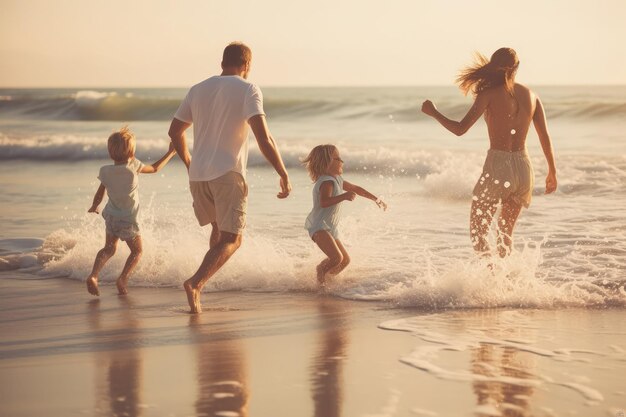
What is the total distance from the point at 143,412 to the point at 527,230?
6.90 m

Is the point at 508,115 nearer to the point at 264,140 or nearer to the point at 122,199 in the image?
the point at 264,140

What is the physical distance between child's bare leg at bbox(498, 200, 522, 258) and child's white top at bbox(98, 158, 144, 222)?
2.82 metres

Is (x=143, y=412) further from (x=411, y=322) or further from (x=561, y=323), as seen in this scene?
(x=561, y=323)

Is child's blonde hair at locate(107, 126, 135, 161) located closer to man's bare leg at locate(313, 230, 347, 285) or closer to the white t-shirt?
the white t-shirt

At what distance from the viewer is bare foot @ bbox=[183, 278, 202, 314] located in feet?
22.0

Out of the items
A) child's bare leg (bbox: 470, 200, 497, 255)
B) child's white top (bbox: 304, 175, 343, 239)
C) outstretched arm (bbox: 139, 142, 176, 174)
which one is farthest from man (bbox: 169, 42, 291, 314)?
child's bare leg (bbox: 470, 200, 497, 255)

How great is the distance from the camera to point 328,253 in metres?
7.67

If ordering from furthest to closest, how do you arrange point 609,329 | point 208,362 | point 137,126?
point 137,126, point 609,329, point 208,362

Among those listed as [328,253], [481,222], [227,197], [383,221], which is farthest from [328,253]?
[383,221]

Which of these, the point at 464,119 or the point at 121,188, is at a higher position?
the point at 464,119

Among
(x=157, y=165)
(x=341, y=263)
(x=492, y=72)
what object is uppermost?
(x=492, y=72)

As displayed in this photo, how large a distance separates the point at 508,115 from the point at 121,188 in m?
3.03

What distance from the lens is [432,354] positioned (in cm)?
549

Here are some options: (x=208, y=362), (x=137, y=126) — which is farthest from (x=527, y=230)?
(x=137, y=126)
